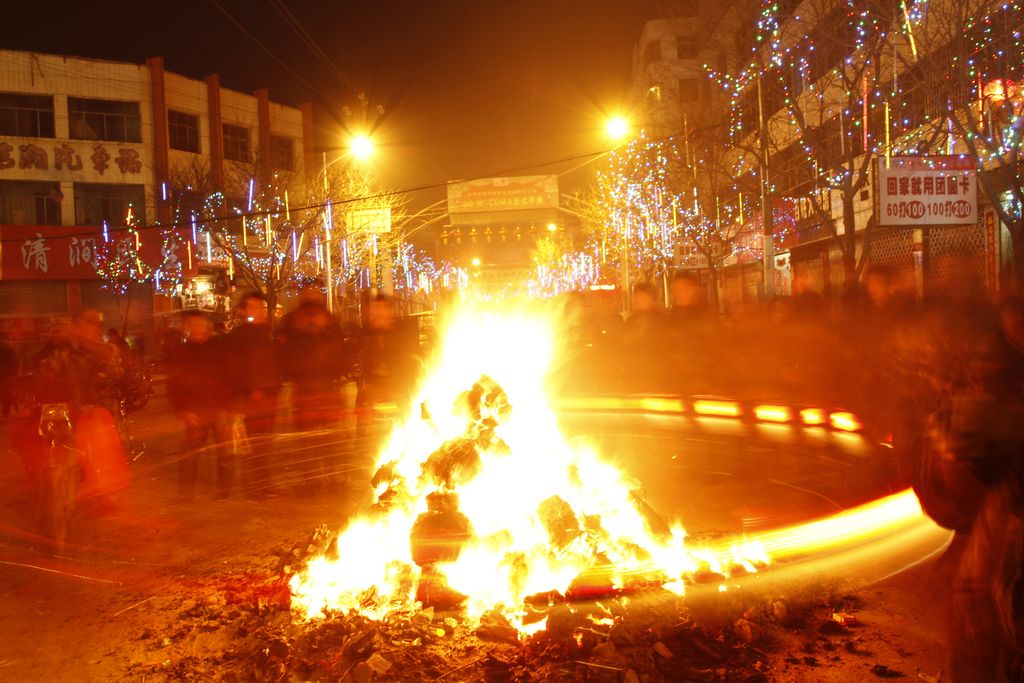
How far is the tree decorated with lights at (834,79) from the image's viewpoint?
15836 millimetres

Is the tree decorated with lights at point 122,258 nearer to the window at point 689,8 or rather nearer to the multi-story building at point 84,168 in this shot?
the multi-story building at point 84,168

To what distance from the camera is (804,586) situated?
186 inches

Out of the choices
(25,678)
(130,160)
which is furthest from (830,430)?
(130,160)

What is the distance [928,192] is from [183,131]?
35.0m

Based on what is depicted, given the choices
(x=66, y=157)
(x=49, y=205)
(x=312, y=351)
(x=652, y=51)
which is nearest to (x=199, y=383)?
(x=312, y=351)

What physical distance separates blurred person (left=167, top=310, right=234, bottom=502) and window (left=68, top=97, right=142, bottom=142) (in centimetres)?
3280

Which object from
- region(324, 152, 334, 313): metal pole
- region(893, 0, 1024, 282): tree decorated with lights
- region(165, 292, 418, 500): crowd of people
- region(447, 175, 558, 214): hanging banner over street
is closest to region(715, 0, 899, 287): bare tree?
region(893, 0, 1024, 282): tree decorated with lights

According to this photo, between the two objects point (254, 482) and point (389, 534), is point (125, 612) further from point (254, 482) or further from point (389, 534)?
point (254, 482)

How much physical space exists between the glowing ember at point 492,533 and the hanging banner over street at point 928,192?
1038 centimetres

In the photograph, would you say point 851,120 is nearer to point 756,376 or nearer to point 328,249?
point 756,376

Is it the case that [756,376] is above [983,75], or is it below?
below

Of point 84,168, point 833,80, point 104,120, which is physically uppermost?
point 104,120

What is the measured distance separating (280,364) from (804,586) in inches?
225

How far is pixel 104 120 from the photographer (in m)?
35.8
